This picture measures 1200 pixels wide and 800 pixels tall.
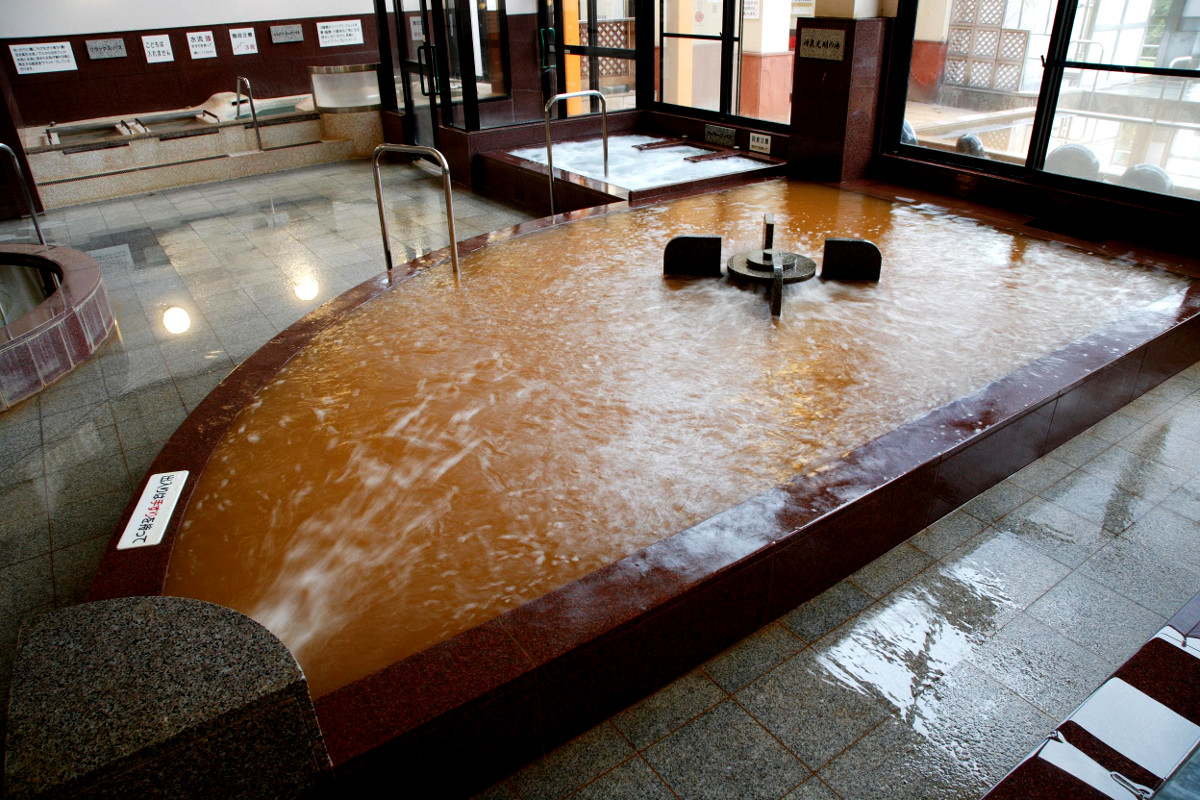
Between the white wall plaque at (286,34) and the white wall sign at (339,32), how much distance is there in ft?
0.77

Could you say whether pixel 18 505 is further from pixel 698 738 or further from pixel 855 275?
pixel 855 275

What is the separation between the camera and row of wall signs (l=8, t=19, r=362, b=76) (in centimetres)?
849

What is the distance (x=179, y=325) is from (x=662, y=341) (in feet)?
9.43

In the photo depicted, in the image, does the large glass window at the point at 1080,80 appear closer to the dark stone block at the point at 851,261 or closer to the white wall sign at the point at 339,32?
the dark stone block at the point at 851,261

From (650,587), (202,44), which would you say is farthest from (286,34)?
(650,587)

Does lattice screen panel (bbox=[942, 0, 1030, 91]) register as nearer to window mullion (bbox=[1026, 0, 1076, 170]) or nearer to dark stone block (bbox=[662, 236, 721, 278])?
window mullion (bbox=[1026, 0, 1076, 170])

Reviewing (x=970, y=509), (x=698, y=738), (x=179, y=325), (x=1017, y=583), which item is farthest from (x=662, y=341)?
(x=179, y=325)

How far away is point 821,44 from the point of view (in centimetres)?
537

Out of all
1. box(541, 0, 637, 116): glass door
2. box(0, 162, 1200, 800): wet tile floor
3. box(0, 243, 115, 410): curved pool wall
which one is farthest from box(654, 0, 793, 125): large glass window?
box(0, 243, 115, 410): curved pool wall

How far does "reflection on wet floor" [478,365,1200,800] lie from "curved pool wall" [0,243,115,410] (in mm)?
3227

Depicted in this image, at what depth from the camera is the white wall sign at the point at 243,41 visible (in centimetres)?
951

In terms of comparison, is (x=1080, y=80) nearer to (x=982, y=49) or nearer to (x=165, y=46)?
(x=982, y=49)

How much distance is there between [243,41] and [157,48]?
0.96m

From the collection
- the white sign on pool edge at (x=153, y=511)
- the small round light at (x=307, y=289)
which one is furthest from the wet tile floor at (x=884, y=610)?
the small round light at (x=307, y=289)
